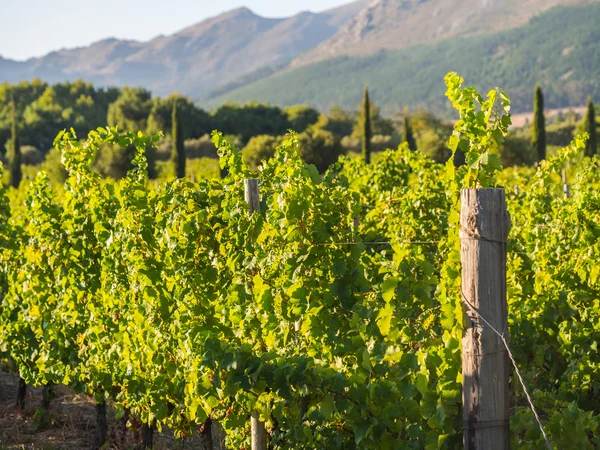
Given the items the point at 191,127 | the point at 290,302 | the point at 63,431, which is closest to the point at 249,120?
the point at 191,127

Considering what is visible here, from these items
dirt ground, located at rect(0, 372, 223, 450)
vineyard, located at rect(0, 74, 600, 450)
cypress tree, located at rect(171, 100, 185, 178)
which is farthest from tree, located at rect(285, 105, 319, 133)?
vineyard, located at rect(0, 74, 600, 450)

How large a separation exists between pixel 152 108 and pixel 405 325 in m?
52.5

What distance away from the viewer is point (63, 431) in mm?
6066

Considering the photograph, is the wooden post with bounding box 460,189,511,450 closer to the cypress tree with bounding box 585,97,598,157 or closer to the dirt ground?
the dirt ground

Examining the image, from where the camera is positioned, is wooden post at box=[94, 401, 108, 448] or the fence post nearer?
the fence post

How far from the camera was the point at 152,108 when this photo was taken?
5378 cm

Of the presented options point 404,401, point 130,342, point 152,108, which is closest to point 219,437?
point 130,342

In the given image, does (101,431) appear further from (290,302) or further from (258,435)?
(290,302)

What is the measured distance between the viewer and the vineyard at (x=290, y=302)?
3.01m

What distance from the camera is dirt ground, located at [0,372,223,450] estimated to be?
569 centimetres

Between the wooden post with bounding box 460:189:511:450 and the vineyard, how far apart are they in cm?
10

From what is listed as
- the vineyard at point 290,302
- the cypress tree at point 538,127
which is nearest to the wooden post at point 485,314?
the vineyard at point 290,302

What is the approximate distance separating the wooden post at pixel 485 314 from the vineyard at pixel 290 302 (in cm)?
10

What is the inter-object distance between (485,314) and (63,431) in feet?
14.8
